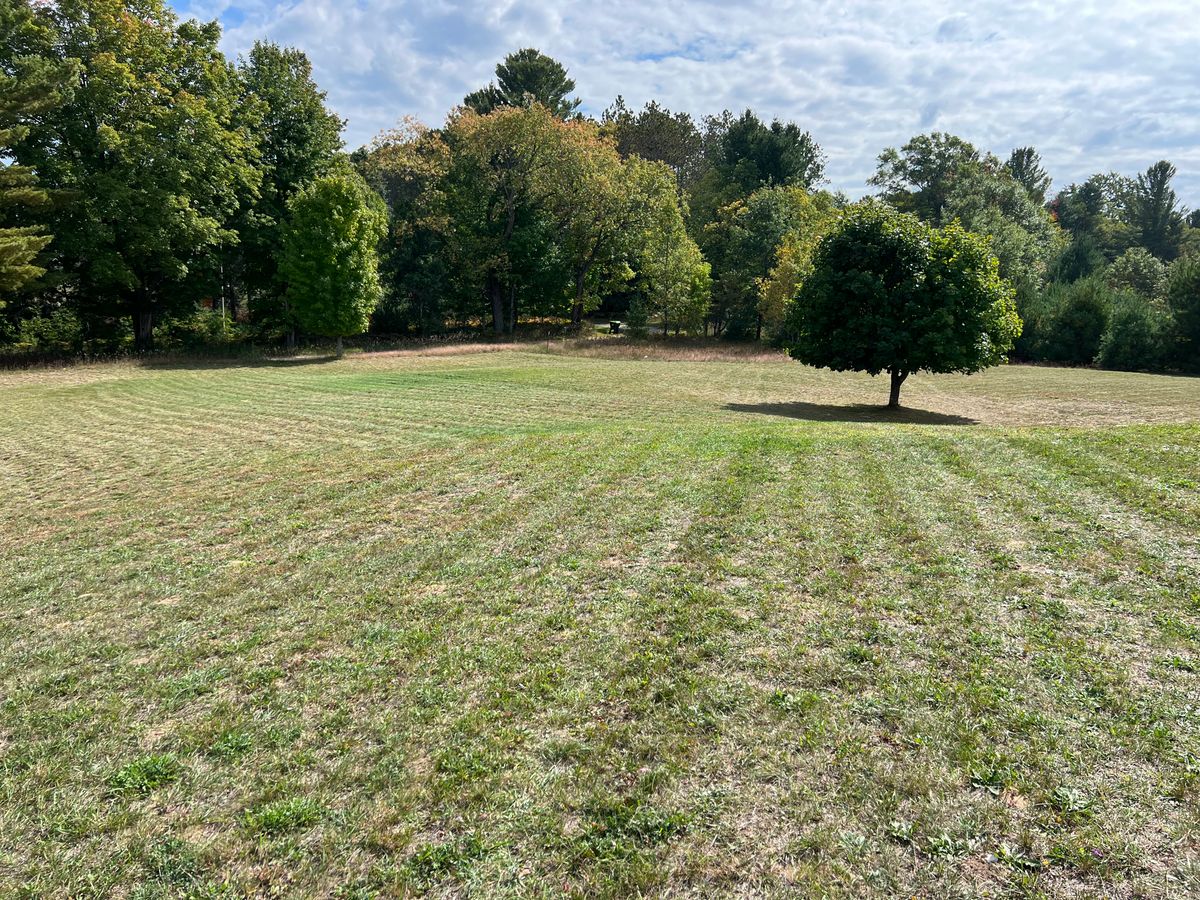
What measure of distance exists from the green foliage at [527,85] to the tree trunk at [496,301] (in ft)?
70.1

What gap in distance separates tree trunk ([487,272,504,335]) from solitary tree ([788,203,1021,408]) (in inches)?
1324

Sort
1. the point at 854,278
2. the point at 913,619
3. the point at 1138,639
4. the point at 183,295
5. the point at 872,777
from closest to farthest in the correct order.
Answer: the point at 872,777 < the point at 1138,639 < the point at 913,619 < the point at 854,278 < the point at 183,295

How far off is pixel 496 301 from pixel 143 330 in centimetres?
2385

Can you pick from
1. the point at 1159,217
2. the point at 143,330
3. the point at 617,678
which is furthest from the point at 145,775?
the point at 1159,217

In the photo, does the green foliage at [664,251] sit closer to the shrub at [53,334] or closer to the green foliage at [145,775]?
the shrub at [53,334]

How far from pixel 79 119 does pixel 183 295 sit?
10183 mm

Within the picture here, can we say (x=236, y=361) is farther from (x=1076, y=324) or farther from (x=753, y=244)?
(x=1076, y=324)

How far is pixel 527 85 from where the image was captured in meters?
63.8

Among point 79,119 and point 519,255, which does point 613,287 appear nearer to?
point 519,255

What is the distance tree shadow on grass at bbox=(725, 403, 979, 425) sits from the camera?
20547 mm

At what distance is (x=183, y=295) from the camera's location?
40.2 metres

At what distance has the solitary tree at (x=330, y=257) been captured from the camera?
3734 centimetres

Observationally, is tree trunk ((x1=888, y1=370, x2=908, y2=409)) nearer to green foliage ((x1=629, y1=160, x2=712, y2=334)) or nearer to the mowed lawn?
the mowed lawn

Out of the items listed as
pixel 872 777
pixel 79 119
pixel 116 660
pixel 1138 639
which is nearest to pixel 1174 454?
pixel 1138 639
